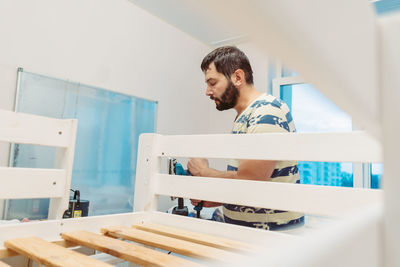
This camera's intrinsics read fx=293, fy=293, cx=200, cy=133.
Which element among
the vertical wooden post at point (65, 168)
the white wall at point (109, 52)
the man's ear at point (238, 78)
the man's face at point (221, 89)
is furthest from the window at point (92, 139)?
the man's ear at point (238, 78)

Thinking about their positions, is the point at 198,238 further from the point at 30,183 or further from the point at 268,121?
the point at 30,183

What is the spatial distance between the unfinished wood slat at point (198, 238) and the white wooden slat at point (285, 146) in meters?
0.28

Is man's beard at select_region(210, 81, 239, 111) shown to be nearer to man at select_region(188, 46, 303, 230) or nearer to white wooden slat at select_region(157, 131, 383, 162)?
man at select_region(188, 46, 303, 230)

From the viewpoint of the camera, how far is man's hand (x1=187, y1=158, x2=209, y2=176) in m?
1.22

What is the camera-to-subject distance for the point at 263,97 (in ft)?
3.99

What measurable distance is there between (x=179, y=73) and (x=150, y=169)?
2.44 metres

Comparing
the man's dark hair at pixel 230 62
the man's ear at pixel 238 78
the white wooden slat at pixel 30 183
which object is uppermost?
the man's dark hair at pixel 230 62

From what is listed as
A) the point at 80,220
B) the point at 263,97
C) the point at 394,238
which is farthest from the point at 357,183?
the point at 394,238

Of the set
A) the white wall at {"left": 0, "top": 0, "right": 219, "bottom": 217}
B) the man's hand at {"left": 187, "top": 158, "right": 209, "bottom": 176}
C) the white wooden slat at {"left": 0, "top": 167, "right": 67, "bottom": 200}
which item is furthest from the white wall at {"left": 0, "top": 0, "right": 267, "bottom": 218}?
the white wooden slat at {"left": 0, "top": 167, "right": 67, "bottom": 200}

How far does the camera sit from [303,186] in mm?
875

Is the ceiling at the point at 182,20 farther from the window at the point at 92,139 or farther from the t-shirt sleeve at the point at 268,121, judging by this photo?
the t-shirt sleeve at the point at 268,121

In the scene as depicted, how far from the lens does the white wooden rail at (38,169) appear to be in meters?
0.96

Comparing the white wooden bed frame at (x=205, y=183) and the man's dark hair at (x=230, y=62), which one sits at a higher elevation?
the man's dark hair at (x=230, y=62)

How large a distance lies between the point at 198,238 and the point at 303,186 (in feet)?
1.20
